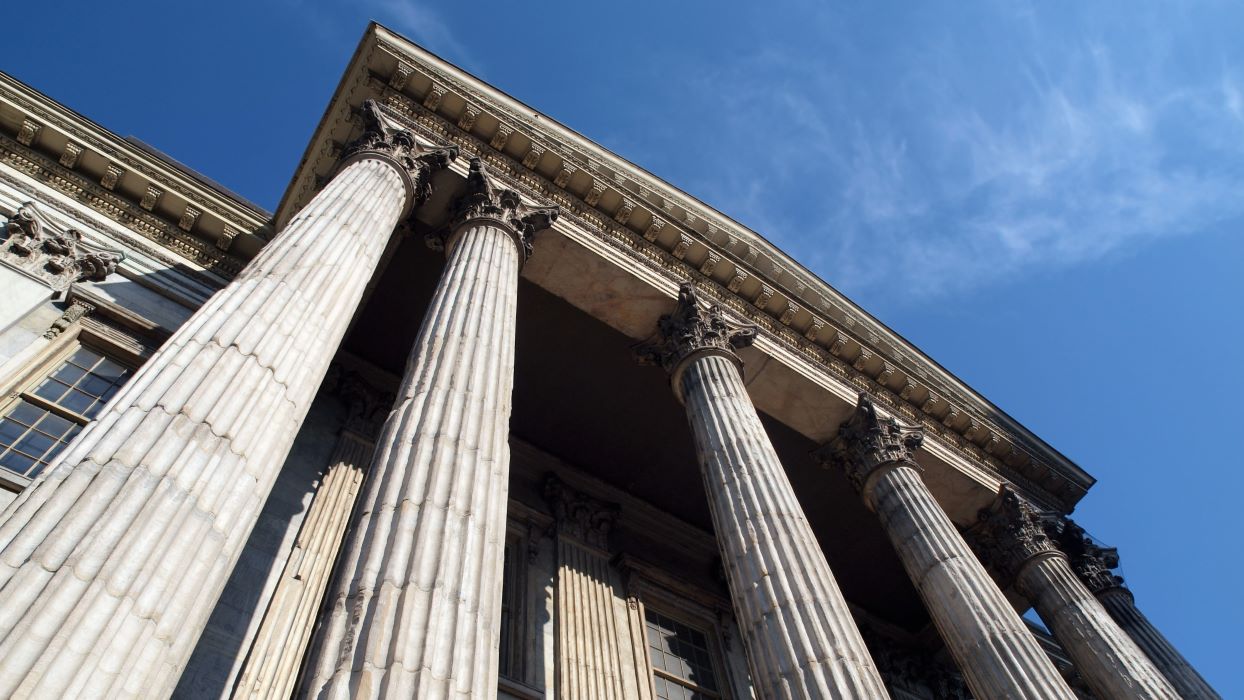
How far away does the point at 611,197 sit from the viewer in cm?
1466

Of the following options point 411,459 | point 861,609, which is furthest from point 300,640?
point 861,609

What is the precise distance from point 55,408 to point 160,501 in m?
6.74

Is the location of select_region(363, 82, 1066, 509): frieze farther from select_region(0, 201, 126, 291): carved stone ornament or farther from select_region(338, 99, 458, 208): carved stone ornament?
select_region(0, 201, 126, 291): carved stone ornament

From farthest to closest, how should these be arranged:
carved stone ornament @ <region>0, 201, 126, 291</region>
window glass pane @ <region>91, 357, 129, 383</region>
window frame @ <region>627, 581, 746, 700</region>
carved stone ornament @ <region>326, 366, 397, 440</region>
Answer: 1. window frame @ <region>627, 581, 746, 700</region>
2. carved stone ornament @ <region>326, 366, 397, 440</region>
3. carved stone ornament @ <region>0, 201, 126, 291</region>
4. window glass pane @ <region>91, 357, 129, 383</region>

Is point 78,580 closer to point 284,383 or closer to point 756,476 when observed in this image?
point 284,383

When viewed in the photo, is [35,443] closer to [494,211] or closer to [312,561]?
[312,561]

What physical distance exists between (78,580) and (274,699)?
16.6 feet

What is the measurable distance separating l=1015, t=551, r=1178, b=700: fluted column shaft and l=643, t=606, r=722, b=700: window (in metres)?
5.87

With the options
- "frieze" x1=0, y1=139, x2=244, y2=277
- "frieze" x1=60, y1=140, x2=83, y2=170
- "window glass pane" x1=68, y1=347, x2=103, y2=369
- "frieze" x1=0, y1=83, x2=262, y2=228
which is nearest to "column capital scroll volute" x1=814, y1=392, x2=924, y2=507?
"frieze" x1=0, y1=139, x2=244, y2=277

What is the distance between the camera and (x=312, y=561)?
10.4m

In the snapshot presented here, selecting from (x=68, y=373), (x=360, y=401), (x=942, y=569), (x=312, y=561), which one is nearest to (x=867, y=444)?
(x=942, y=569)

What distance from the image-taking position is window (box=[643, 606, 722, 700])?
44.8ft

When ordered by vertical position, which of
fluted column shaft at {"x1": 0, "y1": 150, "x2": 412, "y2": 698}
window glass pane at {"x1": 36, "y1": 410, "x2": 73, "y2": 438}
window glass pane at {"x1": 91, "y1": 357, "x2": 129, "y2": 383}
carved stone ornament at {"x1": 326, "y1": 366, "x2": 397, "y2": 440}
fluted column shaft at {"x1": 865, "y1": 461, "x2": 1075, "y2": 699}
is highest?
carved stone ornament at {"x1": 326, "y1": 366, "x2": 397, "y2": 440}

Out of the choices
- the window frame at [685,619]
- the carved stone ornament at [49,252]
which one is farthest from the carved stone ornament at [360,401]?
the window frame at [685,619]
